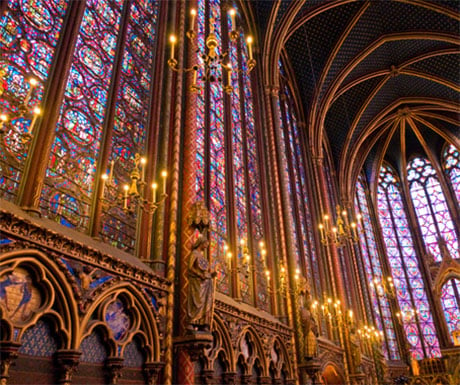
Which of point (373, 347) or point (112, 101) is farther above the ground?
point (112, 101)

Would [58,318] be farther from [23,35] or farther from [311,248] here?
[311,248]

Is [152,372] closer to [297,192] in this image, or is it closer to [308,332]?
[308,332]

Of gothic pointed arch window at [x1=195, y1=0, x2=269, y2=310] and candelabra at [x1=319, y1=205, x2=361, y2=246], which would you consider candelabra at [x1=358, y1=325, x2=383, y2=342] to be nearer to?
candelabra at [x1=319, y1=205, x2=361, y2=246]

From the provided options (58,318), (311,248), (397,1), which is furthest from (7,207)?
(397,1)

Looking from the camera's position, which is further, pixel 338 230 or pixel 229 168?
pixel 338 230

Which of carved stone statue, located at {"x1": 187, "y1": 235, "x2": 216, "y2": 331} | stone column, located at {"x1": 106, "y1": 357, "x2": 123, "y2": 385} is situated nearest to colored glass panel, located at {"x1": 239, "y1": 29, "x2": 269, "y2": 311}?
carved stone statue, located at {"x1": 187, "y1": 235, "x2": 216, "y2": 331}

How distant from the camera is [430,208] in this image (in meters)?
27.8

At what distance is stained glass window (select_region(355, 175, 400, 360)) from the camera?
76.6 ft

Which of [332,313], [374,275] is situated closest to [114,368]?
[332,313]

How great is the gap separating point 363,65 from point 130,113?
16408 mm

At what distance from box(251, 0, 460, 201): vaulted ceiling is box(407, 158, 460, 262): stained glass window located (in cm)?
288

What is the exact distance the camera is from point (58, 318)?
5.14 metres

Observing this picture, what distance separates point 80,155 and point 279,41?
12.3 meters

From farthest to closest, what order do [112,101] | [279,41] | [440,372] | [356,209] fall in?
[356,209] < [440,372] < [279,41] < [112,101]
